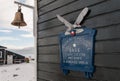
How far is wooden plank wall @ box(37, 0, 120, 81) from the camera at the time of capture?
115 inches

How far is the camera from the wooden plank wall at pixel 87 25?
2.91 metres

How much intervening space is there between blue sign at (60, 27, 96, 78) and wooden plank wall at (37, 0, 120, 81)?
81 mm

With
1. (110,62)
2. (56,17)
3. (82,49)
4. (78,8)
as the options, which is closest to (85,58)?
(82,49)

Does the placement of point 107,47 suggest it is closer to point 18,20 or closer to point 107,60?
point 107,60

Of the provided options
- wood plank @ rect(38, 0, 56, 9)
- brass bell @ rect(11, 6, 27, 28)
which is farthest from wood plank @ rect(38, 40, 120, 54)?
brass bell @ rect(11, 6, 27, 28)

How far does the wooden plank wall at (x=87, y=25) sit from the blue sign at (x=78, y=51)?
8cm

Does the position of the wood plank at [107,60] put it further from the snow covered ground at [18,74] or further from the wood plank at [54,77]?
the snow covered ground at [18,74]

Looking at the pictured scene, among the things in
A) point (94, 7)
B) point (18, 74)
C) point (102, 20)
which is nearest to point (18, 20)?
point (94, 7)

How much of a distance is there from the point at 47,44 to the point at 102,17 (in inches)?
66.3

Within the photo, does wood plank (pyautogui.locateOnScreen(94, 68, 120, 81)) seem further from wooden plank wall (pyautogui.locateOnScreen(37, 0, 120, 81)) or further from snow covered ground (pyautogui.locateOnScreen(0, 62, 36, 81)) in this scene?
snow covered ground (pyautogui.locateOnScreen(0, 62, 36, 81))

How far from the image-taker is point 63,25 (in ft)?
13.0

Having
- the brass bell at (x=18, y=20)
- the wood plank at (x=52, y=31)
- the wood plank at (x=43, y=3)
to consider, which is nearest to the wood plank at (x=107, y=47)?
the wood plank at (x=52, y=31)

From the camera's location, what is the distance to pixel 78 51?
3.50m

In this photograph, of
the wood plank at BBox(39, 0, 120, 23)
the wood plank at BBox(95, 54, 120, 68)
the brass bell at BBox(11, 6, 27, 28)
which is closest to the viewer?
the wood plank at BBox(95, 54, 120, 68)
